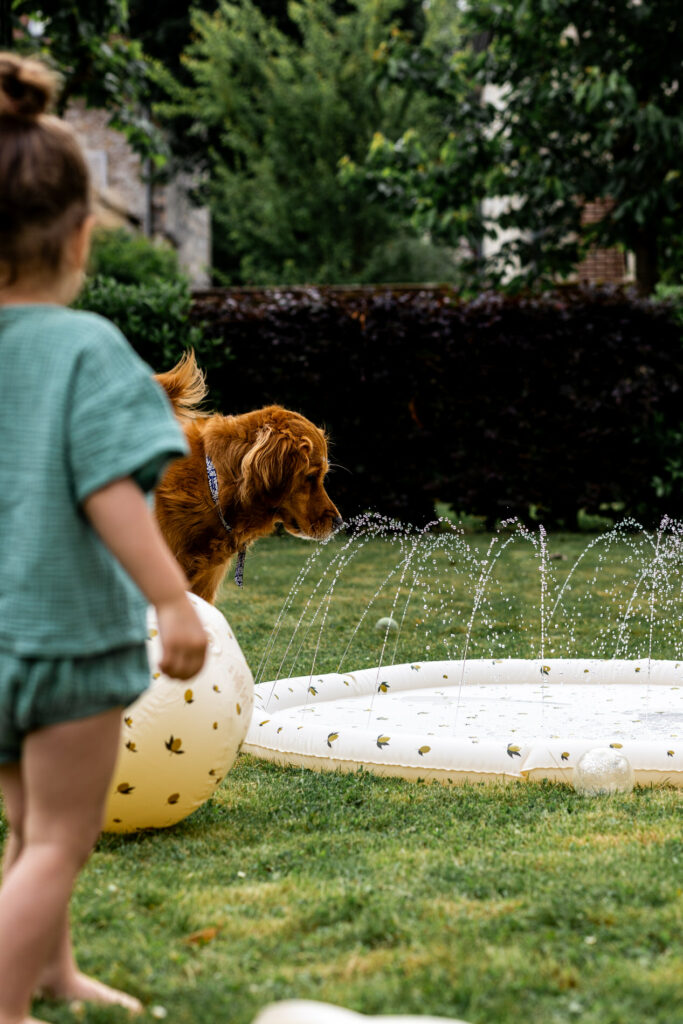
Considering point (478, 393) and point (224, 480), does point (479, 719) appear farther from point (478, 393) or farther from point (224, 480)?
point (478, 393)

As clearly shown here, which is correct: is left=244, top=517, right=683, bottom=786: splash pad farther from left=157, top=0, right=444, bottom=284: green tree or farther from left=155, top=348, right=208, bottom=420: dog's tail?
left=157, top=0, right=444, bottom=284: green tree

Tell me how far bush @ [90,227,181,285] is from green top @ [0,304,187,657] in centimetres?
1636

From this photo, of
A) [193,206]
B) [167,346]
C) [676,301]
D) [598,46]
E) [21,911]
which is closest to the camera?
[21,911]

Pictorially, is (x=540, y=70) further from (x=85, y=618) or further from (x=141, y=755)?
(x=85, y=618)

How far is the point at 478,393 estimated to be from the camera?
1117 cm

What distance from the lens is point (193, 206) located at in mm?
31141

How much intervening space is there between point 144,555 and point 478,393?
382 inches

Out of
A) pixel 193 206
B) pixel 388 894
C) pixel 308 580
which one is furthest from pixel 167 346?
pixel 193 206

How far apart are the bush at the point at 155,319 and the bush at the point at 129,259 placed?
7.08 metres

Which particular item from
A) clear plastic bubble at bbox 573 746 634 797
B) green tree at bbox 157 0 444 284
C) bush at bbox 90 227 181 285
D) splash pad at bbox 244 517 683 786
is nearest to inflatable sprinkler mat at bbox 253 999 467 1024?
clear plastic bubble at bbox 573 746 634 797

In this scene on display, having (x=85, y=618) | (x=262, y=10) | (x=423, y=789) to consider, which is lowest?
(x=423, y=789)

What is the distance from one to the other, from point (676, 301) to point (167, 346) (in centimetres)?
531

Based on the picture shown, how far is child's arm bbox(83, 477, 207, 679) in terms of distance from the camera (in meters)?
1.72

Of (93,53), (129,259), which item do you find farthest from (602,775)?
(129,259)
